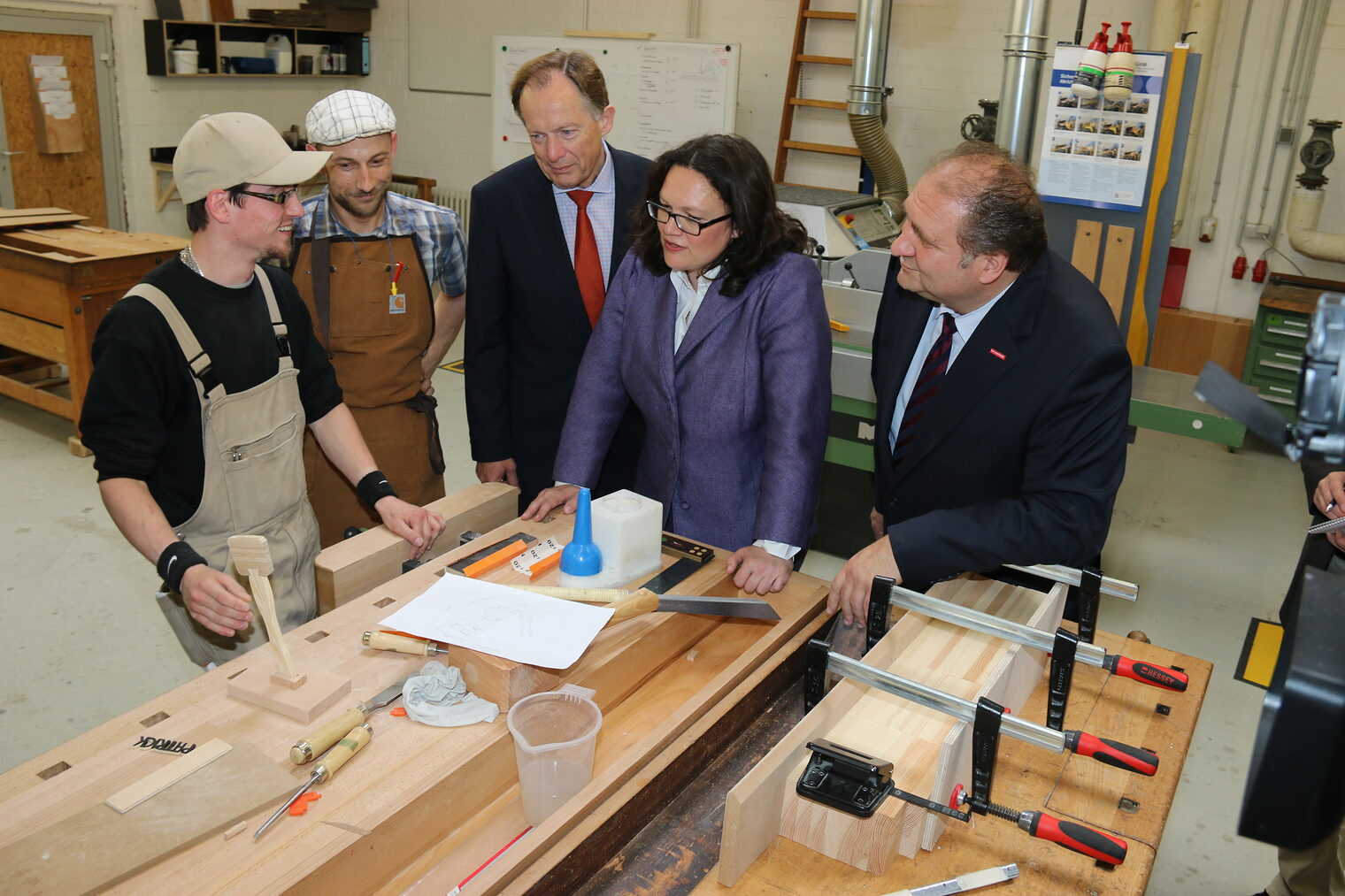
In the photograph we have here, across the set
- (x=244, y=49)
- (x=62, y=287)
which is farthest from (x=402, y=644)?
(x=244, y=49)

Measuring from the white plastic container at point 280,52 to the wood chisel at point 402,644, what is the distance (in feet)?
22.2

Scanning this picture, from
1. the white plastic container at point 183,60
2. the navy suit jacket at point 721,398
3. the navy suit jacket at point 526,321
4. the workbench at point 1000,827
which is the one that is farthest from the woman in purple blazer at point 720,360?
the white plastic container at point 183,60

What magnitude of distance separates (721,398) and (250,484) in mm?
873

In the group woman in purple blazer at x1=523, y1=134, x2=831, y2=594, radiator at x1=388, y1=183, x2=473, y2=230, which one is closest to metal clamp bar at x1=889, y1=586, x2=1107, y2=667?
Answer: woman in purple blazer at x1=523, y1=134, x2=831, y2=594

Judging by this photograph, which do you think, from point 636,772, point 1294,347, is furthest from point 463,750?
point 1294,347

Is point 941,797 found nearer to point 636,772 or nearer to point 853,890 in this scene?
point 853,890

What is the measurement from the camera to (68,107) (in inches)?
246

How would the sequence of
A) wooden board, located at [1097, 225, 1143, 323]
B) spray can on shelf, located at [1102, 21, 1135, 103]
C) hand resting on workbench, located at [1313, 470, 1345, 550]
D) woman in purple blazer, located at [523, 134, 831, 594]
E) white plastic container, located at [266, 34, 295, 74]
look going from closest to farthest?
woman in purple blazer, located at [523, 134, 831, 594] < hand resting on workbench, located at [1313, 470, 1345, 550] < spray can on shelf, located at [1102, 21, 1135, 103] < wooden board, located at [1097, 225, 1143, 323] < white plastic container, located at [266, 34, 295, 74]

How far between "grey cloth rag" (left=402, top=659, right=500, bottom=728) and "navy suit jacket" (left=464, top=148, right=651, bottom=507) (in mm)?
1141

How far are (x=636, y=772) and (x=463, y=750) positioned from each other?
0.69 ft

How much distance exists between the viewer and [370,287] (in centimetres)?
238

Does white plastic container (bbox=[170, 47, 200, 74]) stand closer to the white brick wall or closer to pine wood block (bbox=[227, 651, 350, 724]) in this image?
the white brick wall

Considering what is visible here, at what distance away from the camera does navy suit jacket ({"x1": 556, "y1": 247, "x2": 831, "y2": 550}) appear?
73.4 inches

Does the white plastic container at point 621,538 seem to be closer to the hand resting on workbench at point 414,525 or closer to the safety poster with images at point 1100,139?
the hand resting on workbench at point 414,525
